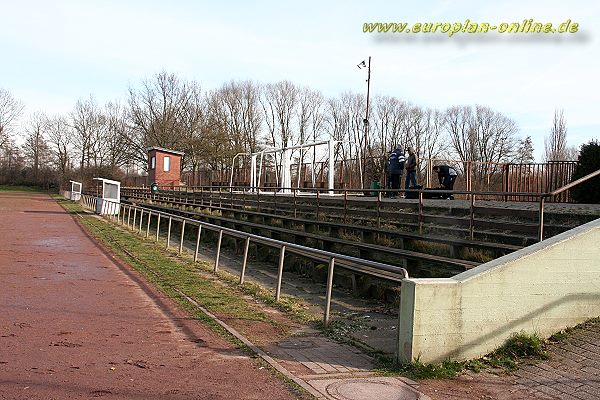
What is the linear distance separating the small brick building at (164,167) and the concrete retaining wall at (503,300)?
43.2 metres

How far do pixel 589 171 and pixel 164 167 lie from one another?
40.8m

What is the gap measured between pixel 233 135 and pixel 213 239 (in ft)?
127

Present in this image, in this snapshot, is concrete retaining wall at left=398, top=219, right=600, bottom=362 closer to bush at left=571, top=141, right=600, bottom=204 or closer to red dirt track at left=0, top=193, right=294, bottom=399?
red dirt track at left=0, top=193, right=294, bottom=399

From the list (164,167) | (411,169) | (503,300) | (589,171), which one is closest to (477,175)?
(411,169)

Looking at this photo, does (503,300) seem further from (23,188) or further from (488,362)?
(23,188)

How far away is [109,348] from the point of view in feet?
19.2

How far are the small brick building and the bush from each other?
38913 mm

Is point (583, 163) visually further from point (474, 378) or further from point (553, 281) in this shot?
point (474, 378)

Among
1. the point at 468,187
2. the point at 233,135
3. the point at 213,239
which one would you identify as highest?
the point at 233,135

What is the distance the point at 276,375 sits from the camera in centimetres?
519

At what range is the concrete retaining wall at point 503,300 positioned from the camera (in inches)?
219

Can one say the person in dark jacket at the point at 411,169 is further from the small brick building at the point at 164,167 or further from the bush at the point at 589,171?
the small brick building at the point at 164,167

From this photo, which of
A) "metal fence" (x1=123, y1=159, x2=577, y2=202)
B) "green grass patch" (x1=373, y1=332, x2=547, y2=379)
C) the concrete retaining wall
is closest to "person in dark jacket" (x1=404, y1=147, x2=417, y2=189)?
"metal fence" (x1=123, y1=159, x2=577, y2=202)

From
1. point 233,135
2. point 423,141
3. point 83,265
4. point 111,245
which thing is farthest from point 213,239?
point 423,141
